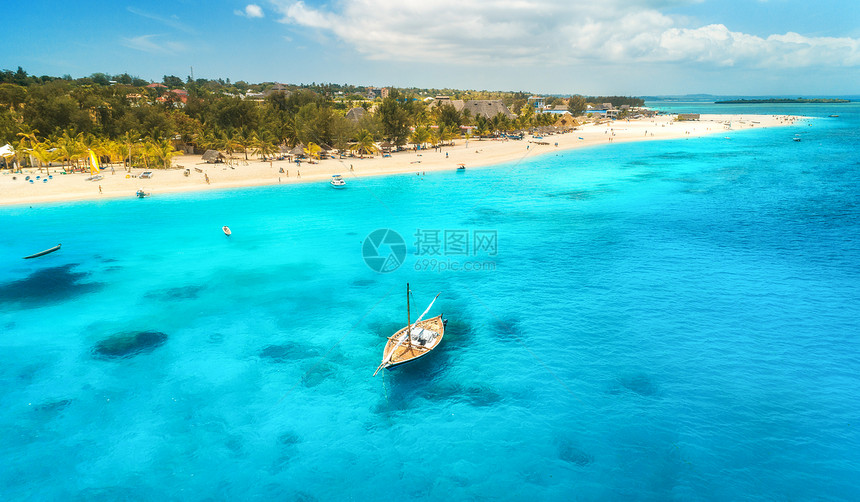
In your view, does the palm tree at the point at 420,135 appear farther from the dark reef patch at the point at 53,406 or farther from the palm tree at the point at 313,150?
the dark reef patch at the point at 53,406

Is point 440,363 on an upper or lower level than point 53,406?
lower

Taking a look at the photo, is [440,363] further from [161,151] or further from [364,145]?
[161,151]

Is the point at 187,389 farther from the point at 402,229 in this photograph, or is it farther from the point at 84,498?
the point at 402,229

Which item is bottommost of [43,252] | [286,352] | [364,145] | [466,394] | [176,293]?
[466,394]

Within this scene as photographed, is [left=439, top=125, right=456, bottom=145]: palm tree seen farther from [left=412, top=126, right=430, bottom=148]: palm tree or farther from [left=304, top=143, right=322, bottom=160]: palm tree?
[left=304, top=143, right=322, bottom=160]: palm tree

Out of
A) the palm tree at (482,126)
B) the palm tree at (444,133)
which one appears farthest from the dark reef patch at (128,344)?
the palm tree at (482,126)

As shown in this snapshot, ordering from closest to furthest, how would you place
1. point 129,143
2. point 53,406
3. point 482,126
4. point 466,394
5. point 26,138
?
point 53,406
point 466,394
point 26,138
point 129,143
point 482,126

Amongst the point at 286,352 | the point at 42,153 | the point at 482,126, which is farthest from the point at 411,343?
the point at 482,126

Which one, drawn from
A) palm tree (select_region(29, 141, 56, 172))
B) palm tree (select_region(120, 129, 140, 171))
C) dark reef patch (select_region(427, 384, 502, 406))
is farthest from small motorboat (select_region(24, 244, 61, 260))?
dark reef patch (select_region(427, 384, 502, 406))
